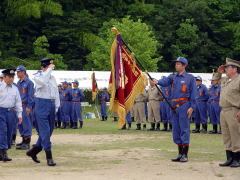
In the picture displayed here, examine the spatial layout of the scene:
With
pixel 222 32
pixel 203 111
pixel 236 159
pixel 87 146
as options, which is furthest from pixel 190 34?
pixel 236 159

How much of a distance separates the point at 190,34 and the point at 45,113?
51381mm

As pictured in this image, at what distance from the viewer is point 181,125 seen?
13.4 m

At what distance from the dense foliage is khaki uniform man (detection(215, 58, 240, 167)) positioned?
1517 inches

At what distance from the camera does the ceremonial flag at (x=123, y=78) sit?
50.7 feet

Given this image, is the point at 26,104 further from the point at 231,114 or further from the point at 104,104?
the point at 104,104

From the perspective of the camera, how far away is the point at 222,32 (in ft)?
219

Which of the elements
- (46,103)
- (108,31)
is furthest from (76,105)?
(108,31)

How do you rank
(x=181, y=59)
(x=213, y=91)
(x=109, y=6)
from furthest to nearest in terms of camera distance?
(x=109, y=6)
(x=213, y=91)
(x=181, y=59)

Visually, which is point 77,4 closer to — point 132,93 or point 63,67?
point 63,67

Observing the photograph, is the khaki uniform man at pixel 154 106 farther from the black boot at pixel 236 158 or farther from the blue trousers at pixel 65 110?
the black boot at pixel 236 158

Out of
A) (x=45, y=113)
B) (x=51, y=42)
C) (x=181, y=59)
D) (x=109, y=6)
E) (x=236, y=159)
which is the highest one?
(x=109, y=6)

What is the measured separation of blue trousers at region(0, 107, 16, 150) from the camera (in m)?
13.6

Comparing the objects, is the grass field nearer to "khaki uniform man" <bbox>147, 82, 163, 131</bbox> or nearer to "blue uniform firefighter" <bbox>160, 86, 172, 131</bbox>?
"blue uniform firefighter" <bbox>160, 86, 172, 131</bbox>

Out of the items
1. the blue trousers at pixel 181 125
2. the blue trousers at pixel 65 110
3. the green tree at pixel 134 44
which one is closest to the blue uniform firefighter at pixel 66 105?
the blue trousers at pixel 65 110
